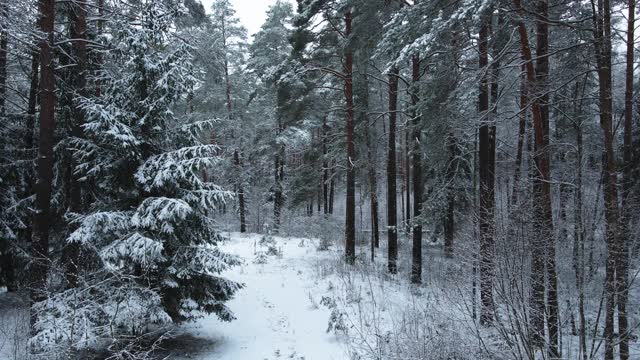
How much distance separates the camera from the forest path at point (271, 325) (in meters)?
7.79

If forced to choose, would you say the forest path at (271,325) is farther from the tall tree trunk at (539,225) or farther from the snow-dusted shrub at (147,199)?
the tall tree trunk at (539,225)

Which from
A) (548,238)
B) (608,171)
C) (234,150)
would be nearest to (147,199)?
(548,238)

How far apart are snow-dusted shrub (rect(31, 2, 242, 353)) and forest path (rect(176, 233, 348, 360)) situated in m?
0.77

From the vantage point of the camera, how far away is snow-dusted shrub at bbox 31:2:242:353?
6.89 m

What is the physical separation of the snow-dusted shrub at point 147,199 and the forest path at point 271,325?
30.4 inches

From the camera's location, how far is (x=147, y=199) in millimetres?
7246

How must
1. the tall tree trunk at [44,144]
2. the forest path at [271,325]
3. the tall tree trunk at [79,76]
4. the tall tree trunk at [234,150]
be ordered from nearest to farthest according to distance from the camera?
1. the tall tree trunk at [44,144]
2. the forest path at [271,325]
3. the tall tree trunk at [79,76]
4. the tall tree trunk at [234,150]

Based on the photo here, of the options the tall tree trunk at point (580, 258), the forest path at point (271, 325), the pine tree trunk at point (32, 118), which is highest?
the pine tree trunk at point (32, 118)

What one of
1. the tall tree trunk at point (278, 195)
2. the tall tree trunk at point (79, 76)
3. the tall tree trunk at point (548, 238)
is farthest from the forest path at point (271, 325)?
the tall tree trunk at point (278, 195)

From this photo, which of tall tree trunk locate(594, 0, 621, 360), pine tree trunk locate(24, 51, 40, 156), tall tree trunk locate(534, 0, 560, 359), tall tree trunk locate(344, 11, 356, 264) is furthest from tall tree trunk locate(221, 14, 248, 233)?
tall tree trunk locate(594, 0, 621, 360)

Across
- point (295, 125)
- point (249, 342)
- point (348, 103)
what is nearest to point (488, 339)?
point (249, 342)

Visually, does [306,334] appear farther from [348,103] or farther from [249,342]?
[348,103]

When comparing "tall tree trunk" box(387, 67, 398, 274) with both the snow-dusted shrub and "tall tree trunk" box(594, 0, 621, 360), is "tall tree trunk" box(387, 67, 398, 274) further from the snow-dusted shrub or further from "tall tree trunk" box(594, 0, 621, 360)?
the snow-dusted shrub

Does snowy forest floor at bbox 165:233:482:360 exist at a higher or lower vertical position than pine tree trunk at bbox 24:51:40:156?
lower
